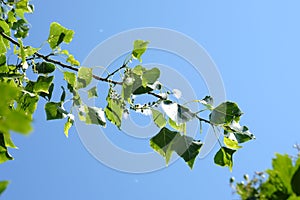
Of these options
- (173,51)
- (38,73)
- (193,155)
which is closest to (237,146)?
(193,155)

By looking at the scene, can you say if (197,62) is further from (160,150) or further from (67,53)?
(67,53)

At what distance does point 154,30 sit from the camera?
1.42 m

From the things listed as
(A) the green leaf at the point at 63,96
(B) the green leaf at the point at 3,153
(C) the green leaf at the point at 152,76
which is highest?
(A) the green leaf at the point at 63,96

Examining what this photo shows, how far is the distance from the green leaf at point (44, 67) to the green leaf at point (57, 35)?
145mm

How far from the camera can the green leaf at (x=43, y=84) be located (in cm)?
118

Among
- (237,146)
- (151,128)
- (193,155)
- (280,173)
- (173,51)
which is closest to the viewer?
(280,173)

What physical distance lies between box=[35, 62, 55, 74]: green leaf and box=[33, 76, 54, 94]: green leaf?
1.1 inches

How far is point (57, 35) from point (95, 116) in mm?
432

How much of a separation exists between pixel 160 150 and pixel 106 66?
353 mm

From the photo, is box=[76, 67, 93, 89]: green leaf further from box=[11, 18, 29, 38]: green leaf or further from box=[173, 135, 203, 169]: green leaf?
box=[11, 18, 29, 38]: green leaf

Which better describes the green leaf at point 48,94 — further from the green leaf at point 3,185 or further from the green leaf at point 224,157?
the green leaf at point 3,185

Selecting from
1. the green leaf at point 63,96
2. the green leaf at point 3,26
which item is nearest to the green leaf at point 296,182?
the green leaf at point 63,96

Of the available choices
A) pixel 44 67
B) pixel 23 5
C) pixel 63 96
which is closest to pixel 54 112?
pixel 63 96

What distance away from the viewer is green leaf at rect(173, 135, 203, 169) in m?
0.98
